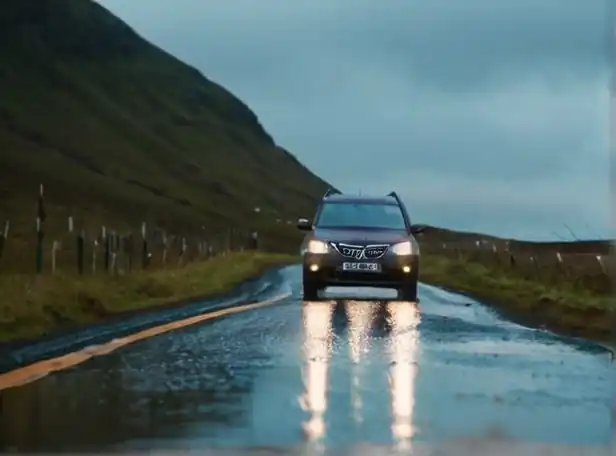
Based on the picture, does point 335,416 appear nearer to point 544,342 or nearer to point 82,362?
point 82,362

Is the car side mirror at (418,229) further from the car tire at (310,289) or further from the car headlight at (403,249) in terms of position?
the car tire at (310,289)

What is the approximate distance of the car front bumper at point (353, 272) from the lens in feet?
70.2

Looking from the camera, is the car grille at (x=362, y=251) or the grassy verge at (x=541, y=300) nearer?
the grassy verge at (x=541, y=300)

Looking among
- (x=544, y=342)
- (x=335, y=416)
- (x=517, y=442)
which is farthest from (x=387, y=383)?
(x=544, y=342)

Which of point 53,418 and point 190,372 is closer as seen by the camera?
point 53,418

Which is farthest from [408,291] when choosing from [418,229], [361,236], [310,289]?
[310,289]

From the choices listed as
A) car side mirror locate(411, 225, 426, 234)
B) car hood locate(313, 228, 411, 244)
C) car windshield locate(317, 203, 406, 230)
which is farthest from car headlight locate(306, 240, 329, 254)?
car side mirror locate(411, 225, 426, 234)

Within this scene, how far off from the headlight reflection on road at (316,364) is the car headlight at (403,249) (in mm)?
2738

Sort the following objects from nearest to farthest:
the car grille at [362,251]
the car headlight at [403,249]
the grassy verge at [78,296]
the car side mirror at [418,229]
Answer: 1. the grassy verge at [78,296]
2. the car grille at [362,251]
3. the car headlight at [403,249]
4. the car side mirror at [418,229]

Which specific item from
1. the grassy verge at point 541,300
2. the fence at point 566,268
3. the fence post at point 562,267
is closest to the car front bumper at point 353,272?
the grassy verge at point 541,300

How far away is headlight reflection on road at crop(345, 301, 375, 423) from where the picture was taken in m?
9.51

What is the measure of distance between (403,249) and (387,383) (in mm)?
11203

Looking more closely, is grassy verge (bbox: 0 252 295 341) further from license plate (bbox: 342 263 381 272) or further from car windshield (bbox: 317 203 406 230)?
license plate (bbox: 342 263 381 272)

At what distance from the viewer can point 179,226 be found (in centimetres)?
16238
